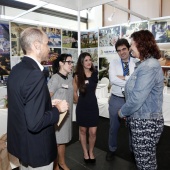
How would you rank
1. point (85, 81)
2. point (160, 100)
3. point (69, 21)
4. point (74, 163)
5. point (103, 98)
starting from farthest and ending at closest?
point (69, 21) < point (103, 98) < point (74, 163) < point (85, 81) < point (160, 100)

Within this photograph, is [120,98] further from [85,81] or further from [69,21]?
[69,21]

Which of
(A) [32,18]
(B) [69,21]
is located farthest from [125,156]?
(B) [69,21]

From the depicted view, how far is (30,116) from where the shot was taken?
1075 mm

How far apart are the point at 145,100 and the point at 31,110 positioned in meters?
0.94

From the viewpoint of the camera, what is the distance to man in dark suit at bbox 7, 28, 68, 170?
3.54ft

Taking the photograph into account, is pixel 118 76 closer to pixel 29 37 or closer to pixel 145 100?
pixel 145 100

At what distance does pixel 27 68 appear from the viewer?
3.69 feet

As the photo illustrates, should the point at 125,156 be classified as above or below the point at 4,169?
below

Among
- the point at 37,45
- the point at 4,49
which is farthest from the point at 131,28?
the point at 37,45

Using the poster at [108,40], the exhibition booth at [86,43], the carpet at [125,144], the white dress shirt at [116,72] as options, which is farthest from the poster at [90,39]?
the white dress shirt at [116,72]

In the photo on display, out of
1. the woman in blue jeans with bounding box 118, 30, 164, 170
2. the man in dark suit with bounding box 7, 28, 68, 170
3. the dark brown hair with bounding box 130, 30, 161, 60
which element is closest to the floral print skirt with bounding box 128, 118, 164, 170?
the woman in blue jeans with bounding box 118, 30, 164, 170

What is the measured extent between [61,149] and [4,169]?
622mm

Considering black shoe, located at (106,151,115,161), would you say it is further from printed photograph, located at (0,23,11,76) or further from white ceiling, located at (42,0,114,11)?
printed photograph, located at (0,23,11,76)

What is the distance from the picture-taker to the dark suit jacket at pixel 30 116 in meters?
1.08
